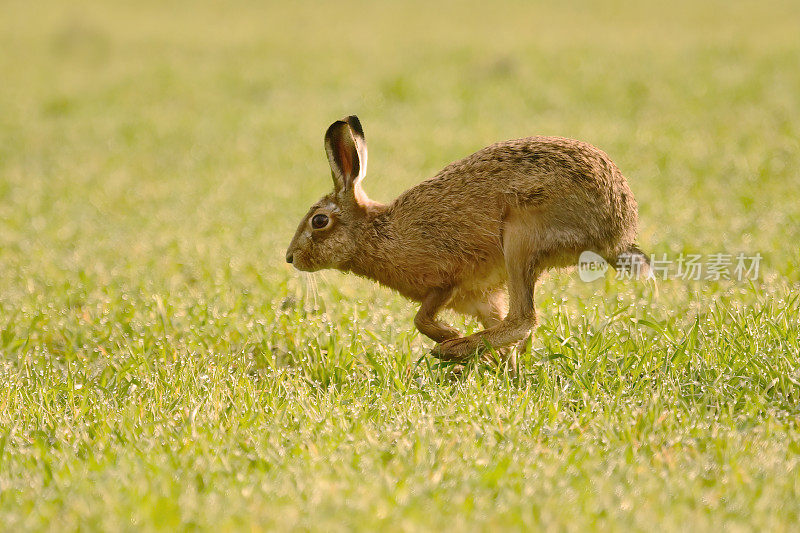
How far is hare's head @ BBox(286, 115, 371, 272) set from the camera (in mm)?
4984

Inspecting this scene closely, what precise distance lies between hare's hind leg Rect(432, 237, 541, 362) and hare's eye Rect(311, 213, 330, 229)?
1.00 m

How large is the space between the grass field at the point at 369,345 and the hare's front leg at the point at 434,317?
209mm

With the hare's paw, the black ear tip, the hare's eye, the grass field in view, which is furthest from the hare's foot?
the black ear tip

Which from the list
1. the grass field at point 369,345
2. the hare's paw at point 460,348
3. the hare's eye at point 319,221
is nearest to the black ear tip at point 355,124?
the hare's eye at point 319,221

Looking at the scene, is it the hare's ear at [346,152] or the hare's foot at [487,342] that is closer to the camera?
the hare's foot at [487,342]

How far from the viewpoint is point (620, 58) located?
17125 millimetres

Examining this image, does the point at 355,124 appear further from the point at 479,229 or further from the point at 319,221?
the point at 479,229

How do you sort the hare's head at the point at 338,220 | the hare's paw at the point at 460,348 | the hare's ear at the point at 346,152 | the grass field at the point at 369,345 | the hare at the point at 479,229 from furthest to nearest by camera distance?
the hare's head at the point at 338,220, the hare's ear at the point at 346,152, the hare's paw at the point at 460,348, the hare at the point at 479,229, the grass field at the point at 369,345

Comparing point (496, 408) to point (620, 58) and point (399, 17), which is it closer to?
point (620, 58)

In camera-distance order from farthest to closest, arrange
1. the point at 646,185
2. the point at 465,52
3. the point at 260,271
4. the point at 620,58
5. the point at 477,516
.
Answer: the point at 465,52 < the point at 620,58 < the point at 646,185 < the point at 260,271 < the point at 477,516

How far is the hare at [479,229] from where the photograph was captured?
14.9 ft

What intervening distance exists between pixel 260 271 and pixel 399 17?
18271mm

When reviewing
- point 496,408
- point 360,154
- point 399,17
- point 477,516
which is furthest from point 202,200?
point 399,17

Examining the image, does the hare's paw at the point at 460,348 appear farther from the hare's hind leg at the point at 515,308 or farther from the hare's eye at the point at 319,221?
the hare's eye at the point at 319,221
